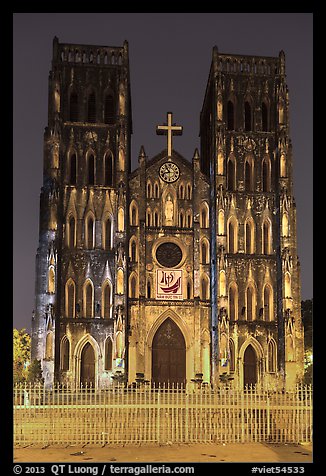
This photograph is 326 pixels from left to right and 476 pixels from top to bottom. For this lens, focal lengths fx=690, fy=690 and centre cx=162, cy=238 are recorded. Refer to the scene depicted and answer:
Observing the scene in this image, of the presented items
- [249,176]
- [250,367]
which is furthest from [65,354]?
[249,176]

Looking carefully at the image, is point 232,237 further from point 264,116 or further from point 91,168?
point 91,168

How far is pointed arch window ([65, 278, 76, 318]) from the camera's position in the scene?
1699 inches

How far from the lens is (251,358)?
43.9m

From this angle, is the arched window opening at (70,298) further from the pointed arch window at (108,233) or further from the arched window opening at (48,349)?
the pointed arch window at (108,233)

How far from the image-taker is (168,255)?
1773 inches

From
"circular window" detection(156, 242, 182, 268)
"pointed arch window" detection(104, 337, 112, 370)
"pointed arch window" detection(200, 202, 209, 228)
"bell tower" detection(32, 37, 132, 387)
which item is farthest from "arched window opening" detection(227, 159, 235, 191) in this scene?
"pointed arch window" detection(104, 337, 112, 370)

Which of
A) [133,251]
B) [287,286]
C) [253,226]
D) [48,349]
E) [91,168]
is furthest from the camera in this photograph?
[91,168]

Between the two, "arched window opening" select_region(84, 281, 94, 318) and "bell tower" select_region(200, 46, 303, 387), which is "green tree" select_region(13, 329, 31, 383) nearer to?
"arched window opening" select_region(84, 281, 94, 318)

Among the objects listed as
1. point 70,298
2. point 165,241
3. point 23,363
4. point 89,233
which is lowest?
point 23,363

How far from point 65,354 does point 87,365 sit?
1.52m

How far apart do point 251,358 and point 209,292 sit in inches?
196

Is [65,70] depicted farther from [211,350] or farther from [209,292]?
[211,350]

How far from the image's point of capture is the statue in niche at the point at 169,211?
45.4 meters
